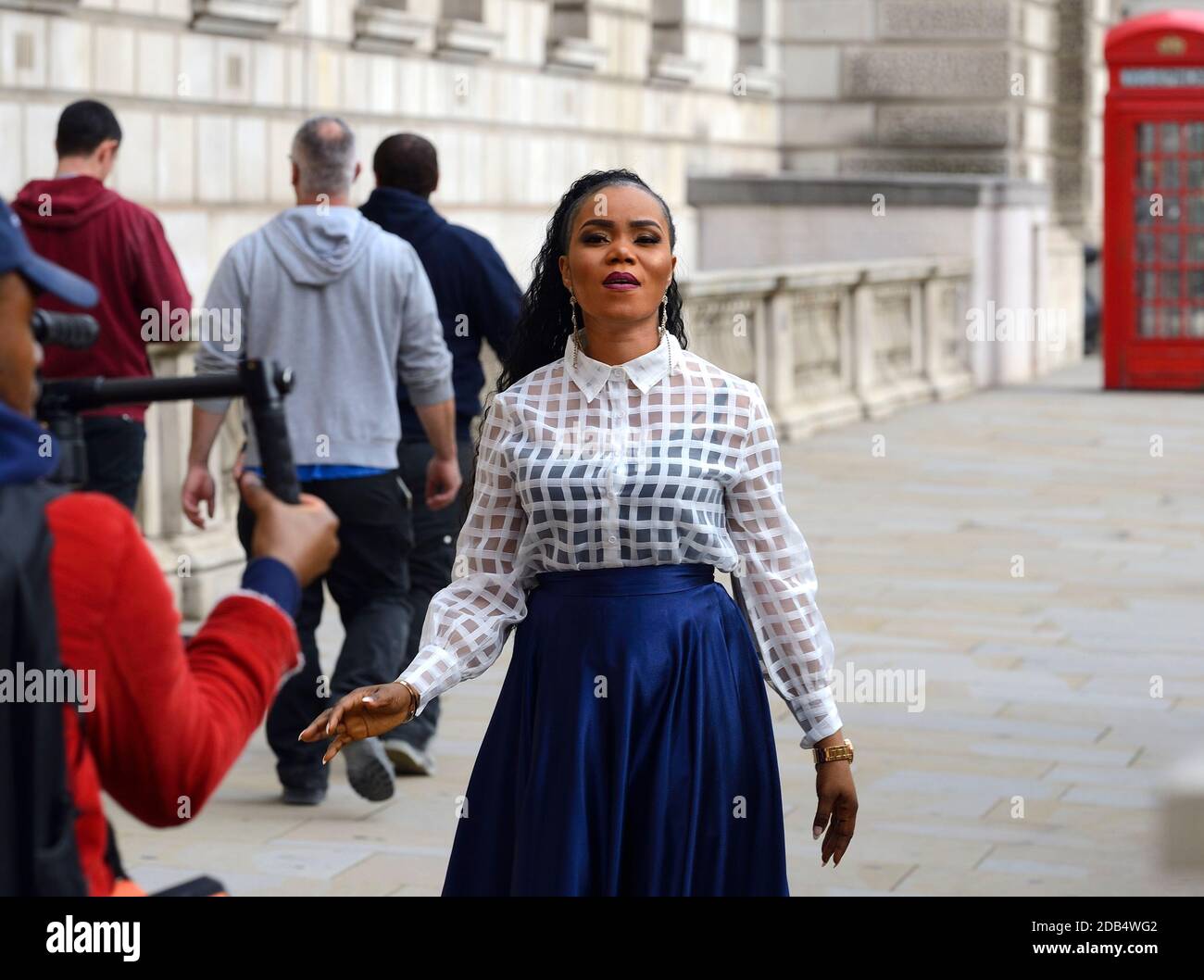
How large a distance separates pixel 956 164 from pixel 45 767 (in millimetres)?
22551

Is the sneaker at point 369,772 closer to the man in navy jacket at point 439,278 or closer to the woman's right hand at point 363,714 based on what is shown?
the man in navy jacket at point 439,278

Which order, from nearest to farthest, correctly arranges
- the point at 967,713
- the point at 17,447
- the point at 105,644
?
1. the point at 17,447
2. the point at 105,644
3. the point at 967,713

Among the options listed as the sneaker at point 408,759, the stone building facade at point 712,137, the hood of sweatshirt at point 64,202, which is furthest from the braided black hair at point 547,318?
the stone building facade at point 712,137

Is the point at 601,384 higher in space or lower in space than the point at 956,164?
lower

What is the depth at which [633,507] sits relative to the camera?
3.67 metres

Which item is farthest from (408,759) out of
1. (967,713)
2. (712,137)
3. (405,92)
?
(712,137)

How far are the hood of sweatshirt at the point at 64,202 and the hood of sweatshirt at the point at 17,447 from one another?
16.3ft

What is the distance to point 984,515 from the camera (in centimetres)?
1214

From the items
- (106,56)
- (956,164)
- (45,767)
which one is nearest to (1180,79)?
(956,164)

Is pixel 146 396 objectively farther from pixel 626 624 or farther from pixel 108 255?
pixel 108 255

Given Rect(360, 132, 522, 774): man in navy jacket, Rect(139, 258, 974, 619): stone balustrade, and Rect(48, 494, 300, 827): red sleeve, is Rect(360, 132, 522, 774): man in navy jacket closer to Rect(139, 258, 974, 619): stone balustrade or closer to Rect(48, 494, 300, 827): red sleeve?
Rect(139, 258, 974, 619): stone balustrade

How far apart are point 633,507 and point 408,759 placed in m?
3.06

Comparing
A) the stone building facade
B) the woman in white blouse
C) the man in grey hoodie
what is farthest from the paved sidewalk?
the stone building facade
